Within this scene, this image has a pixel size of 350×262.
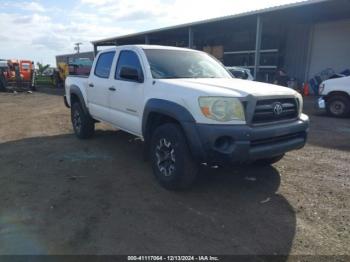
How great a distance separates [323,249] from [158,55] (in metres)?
3.44

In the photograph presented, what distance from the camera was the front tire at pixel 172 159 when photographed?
4.02 meters

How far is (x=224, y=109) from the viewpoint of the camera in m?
3.75

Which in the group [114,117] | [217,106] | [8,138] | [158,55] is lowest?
[8,138]

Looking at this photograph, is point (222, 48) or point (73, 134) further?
point (222, 48)

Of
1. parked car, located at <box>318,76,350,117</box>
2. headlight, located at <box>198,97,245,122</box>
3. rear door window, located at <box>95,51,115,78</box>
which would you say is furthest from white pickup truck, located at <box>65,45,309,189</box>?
parked car, located at <box>318,76,350,117</box>

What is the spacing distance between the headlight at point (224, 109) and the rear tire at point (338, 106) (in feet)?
27.0

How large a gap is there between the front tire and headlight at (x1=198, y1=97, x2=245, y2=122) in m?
0.49

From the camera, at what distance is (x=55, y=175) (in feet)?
16.4

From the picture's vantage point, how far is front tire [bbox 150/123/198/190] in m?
4.02

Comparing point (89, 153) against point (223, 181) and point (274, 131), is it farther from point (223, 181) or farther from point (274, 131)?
point (274, 131)

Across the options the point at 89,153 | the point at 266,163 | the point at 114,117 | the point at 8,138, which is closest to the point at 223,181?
the point at 266,163

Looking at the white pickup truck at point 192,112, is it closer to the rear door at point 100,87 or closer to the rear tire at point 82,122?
the rear door at point 100,87

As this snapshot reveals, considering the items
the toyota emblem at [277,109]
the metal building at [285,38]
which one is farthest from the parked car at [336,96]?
the toyota emblem at [277,109]

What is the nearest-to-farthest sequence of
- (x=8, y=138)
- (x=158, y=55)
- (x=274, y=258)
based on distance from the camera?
1. (x=274, y=258)
2. (x=158, y=55)
3. (x=8, y=138)
